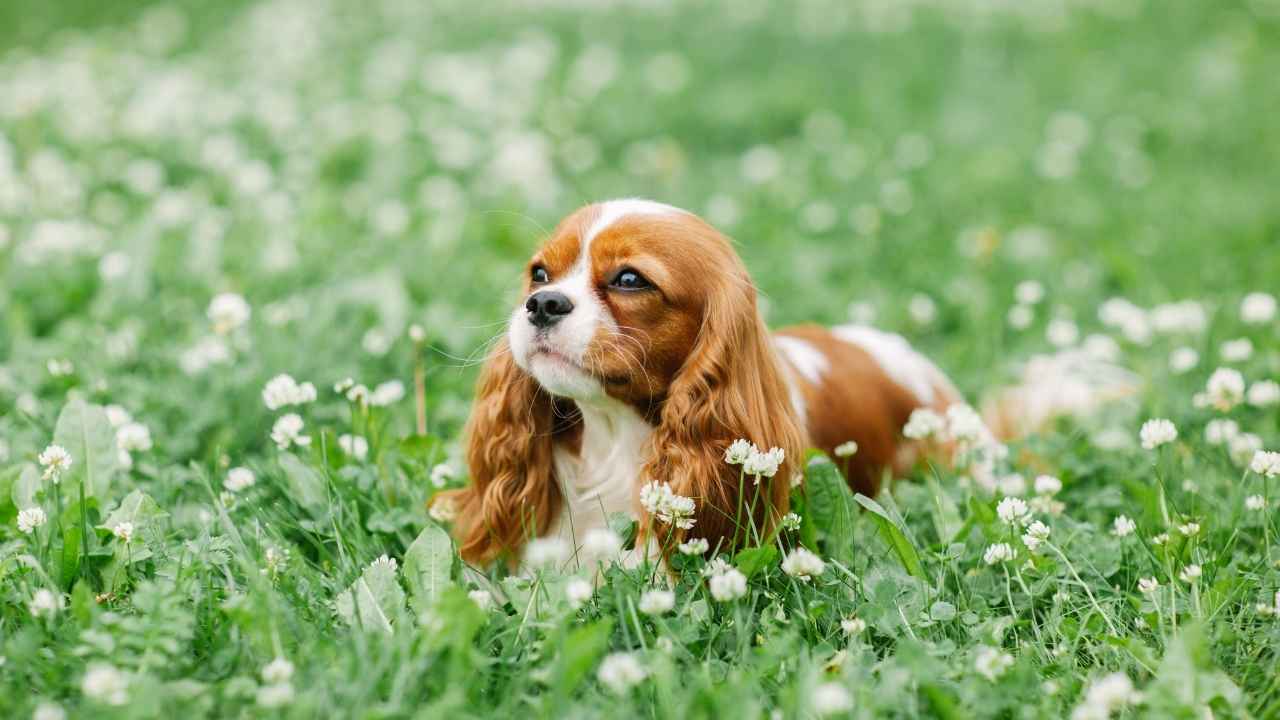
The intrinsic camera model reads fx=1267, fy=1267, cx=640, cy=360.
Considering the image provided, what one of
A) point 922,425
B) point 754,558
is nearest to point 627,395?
point 754,558

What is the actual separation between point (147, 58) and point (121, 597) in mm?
6057

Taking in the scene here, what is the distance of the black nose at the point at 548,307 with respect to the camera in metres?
2.68

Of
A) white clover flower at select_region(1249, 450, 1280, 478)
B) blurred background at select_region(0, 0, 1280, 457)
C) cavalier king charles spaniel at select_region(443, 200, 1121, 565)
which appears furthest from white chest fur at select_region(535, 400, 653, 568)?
white clover flower at select_region(1249, 450, 1280, 478)

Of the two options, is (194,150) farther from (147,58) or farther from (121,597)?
(121,597)

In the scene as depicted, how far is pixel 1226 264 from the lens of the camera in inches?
198

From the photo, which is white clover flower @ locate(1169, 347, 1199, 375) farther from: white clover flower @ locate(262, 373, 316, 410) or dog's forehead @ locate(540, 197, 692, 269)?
white clover flower @ locate(262, 373, 316, 410)

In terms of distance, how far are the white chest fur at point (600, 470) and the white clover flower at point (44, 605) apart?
106 cm

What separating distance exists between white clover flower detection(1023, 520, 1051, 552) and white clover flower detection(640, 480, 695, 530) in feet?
2.33

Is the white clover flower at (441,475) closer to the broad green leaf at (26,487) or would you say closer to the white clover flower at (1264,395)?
the broad green leaf at (26,487)

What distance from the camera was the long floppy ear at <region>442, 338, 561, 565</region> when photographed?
295cm

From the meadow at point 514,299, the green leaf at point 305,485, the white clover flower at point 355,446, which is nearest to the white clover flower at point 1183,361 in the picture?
the meadow at point 514,299

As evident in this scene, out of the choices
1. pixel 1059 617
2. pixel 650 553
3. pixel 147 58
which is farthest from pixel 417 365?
pixel 147 58

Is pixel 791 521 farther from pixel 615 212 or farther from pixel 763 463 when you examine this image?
pixel 615 212

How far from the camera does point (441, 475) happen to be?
3.17 metres
